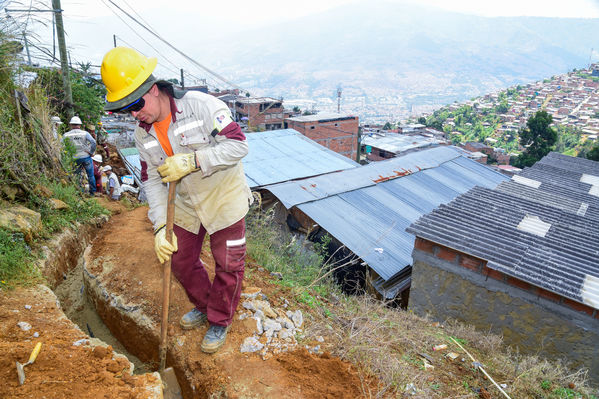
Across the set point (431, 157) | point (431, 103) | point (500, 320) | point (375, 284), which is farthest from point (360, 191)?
point (431, 103)

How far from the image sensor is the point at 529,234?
20.0 feet

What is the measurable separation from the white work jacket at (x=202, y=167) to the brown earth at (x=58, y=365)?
3.14ft

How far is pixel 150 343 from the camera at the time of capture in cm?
295

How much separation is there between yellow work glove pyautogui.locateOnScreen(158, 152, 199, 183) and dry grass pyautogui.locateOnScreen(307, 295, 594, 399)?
1.64m

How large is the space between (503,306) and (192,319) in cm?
465

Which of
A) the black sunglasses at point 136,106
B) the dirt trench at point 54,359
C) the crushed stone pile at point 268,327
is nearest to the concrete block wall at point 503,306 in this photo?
the crushed stone pile at point 268,327

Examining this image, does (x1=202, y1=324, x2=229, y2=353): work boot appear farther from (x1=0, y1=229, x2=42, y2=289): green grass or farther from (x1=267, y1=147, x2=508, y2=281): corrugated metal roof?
(x1=267, y1=147, x2=508, y2=281): corrugated metal roof

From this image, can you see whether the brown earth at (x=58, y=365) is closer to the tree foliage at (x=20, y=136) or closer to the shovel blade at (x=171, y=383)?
the shovel blade at (x=171, y=383)

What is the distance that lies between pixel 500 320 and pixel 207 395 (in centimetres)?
475

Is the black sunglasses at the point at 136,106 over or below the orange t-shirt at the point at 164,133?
over

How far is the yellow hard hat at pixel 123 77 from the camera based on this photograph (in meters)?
2.14

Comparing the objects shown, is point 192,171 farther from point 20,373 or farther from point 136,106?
point 20,373

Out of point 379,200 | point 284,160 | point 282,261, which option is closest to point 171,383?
point 282,261

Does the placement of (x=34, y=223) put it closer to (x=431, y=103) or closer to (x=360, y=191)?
(x=360, y=191)
